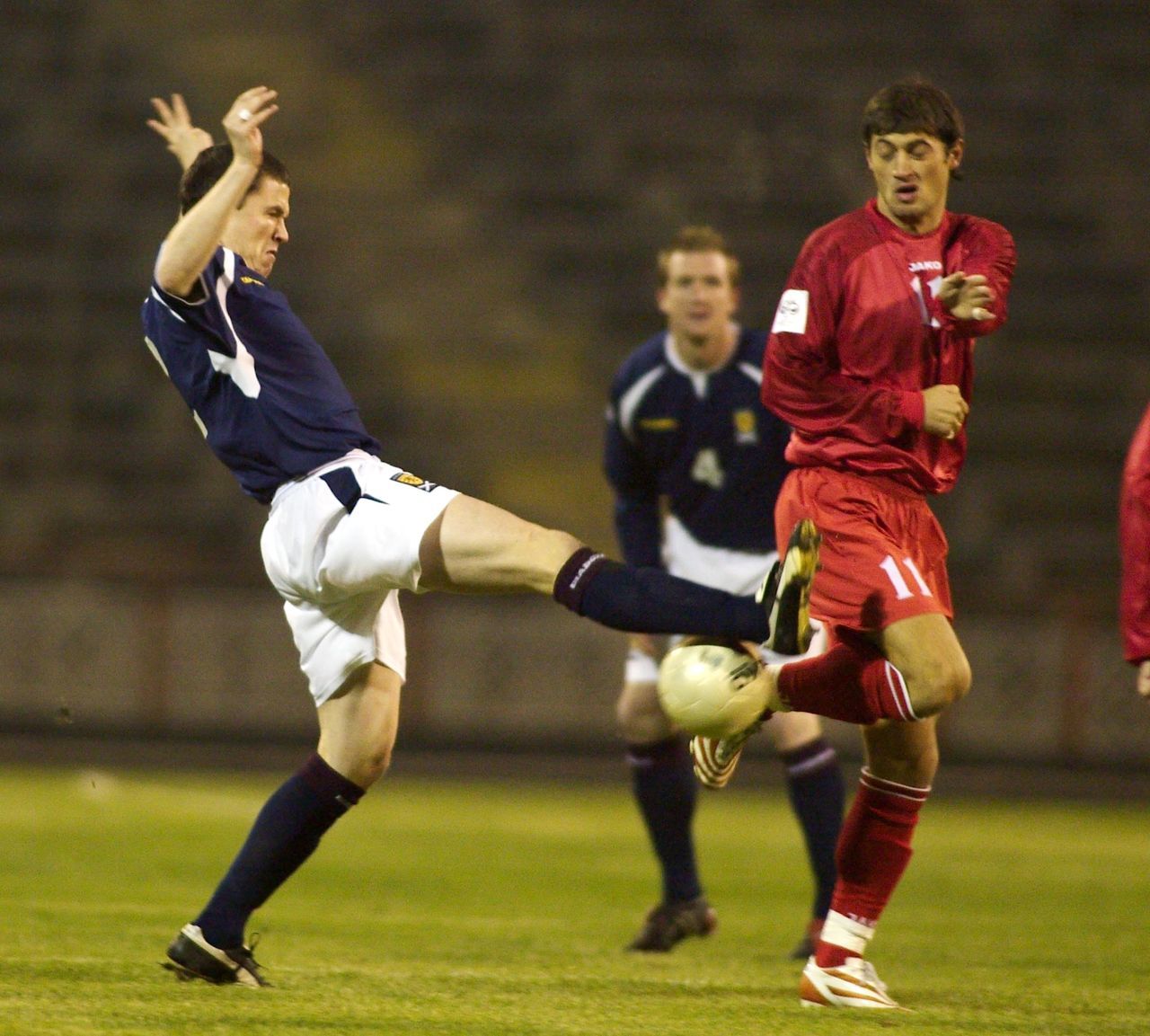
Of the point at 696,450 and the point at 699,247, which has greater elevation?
the point at 699,247

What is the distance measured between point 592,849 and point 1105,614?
4.96 m

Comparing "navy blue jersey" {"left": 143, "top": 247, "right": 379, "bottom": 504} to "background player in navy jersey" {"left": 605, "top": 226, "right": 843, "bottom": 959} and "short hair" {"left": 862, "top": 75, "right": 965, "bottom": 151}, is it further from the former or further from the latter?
"background player in navy jersey" {"left": 605, "top": 226, "right": 843, "bottom": 959}

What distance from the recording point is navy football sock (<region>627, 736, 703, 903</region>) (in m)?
5.49

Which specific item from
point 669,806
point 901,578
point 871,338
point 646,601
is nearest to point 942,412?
point 871,338

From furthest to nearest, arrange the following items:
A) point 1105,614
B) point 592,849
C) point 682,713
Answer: point 1105,614
point 592,849
point 682,713

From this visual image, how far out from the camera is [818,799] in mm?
5426

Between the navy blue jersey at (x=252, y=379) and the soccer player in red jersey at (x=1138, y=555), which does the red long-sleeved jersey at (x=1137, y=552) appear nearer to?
the soccer player in red jersey at (x=1138, y=555)

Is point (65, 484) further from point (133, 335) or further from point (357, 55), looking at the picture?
point (357, 55)

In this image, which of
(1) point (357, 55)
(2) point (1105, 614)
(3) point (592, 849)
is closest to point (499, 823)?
(3) point (592, 849)

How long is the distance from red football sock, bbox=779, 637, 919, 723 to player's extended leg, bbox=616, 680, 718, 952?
1613mm

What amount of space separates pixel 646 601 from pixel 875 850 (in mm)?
910

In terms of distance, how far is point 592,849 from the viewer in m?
7.88

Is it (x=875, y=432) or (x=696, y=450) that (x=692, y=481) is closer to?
(x=696, y=450)

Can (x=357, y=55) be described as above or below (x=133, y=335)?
above
